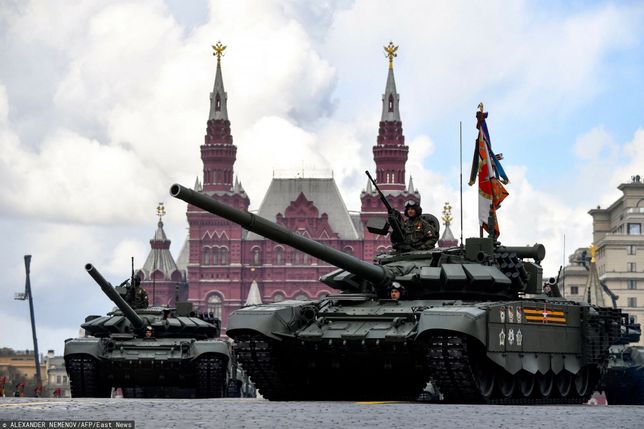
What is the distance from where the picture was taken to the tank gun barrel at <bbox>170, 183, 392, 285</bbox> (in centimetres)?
2130

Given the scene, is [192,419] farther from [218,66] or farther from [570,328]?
[218,66]

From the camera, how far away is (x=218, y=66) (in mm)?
175500

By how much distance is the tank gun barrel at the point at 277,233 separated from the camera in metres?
21.3

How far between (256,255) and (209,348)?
14147 cm

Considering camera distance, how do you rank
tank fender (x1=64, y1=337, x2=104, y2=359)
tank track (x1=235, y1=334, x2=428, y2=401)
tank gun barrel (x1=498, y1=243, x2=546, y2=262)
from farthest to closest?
tank fender (x1=64, y1=337, x2=104, y2=359) → tank gun barrel (x1=498, y1=243, x2=546, y2=262) → tank track (x1=235, y1=334, x2=428, y2=401)

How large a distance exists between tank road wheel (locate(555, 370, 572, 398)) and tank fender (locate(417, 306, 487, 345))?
13.3 feet

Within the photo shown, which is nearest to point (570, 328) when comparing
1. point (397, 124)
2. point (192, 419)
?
point (192, 419)

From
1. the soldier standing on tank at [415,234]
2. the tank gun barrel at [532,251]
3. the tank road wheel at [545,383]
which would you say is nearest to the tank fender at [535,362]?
the tank road wheel at [545,383]

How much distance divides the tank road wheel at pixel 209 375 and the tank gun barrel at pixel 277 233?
10631 mm

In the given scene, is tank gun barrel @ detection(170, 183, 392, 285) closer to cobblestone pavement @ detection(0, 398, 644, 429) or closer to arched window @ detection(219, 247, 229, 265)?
cobblestone pavement @ detection(0, 398, 644, 429)

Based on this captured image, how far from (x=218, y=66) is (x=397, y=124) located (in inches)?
829

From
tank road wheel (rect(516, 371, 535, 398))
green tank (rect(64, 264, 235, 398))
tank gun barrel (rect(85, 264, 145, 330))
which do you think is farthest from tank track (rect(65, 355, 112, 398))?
tank road wheel (rect(516, 371, 535, 398))

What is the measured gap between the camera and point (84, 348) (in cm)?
3428

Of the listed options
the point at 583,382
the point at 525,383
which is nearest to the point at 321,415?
the point at 525,383
